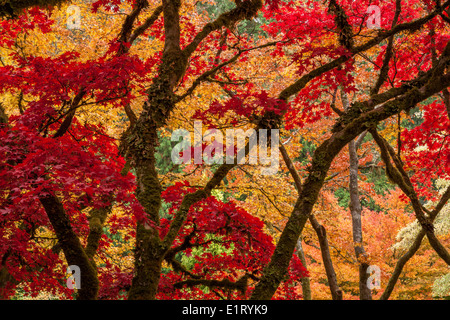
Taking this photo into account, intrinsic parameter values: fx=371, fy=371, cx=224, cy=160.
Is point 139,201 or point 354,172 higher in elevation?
point 354,172

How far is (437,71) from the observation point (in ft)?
11.3

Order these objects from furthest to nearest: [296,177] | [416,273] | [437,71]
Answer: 1. [416,273]
2. [296,177]
3. [437,71]

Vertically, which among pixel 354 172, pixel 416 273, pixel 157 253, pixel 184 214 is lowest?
pixel 157 253

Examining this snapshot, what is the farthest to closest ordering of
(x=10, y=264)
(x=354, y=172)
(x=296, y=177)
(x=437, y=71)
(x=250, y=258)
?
(x=354, y=172) < (x=296, y=177) < (x=250, y=258) < (x=10, y=264) < (x=437, y=71)

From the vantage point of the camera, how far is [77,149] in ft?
10.2

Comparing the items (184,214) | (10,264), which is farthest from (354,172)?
(10,264)

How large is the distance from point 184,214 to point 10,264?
230cm
